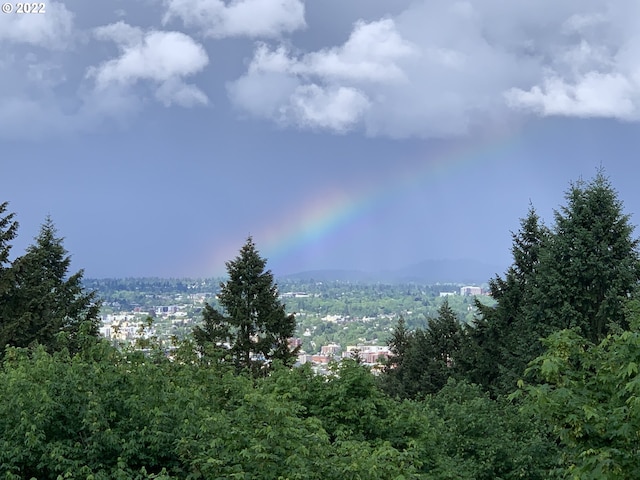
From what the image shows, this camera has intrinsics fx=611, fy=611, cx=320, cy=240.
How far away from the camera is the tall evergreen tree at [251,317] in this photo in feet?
129

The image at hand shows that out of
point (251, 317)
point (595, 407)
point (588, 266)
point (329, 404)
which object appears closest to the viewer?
point (595, 407)

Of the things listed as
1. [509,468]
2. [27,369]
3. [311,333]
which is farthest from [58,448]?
[311,333]

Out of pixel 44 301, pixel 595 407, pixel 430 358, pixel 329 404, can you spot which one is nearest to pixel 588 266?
pixel 329 404

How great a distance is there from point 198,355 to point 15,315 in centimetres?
1604

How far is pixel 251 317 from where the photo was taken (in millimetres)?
39844

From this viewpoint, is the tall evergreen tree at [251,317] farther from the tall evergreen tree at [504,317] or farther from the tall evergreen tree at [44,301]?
the tall evergreen tree at [504,317]

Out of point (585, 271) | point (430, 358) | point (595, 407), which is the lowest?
point (430, 358)

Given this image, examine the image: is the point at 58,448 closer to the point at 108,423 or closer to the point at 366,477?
the point at 108,423

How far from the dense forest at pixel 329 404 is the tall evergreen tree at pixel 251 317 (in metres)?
2.27

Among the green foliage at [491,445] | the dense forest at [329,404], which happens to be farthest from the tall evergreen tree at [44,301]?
the green foliage at [491,445]

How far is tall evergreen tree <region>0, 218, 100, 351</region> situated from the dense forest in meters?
0.13

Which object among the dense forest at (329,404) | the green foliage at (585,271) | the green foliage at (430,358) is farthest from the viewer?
the green foliage at (430,358)

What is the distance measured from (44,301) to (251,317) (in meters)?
12.7

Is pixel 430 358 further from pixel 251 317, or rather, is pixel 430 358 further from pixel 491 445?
pixel 491 445
